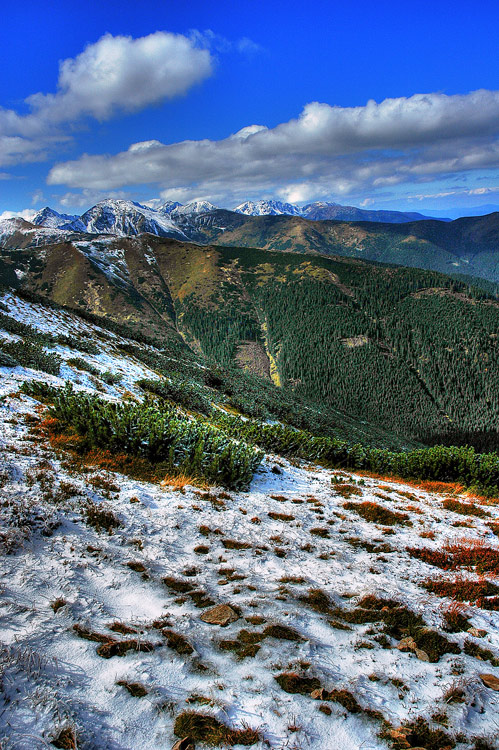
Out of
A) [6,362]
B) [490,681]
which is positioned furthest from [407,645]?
Result: [6,362]

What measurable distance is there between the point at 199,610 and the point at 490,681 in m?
5.01

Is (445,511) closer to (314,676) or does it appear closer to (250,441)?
(250,441)

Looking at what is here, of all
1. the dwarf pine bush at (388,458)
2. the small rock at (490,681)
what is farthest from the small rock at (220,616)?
the dwarf pine bush at (388,458)

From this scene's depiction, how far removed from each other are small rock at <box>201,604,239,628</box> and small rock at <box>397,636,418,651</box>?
3023 mm

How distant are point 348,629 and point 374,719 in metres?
2.02

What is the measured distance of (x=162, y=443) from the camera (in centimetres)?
1467

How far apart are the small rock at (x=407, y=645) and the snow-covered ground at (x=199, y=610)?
0.14m

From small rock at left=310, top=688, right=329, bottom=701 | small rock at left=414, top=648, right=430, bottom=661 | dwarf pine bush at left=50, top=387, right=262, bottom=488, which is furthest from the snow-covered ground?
dwarf pine bush at left=50, top=387, right=262, bottom=488

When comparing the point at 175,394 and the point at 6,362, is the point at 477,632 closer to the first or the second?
the point at 6,362

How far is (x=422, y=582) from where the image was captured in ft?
28.2

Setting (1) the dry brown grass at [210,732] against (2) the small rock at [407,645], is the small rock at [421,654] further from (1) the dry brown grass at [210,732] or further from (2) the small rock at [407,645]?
(1) the dry brown grass at [210,732]

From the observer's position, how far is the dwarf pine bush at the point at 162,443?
14.1 meters

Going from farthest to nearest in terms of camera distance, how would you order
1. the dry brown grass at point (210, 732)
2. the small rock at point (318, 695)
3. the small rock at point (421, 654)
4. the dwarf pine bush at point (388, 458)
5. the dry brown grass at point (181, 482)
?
the dwarf pine bush at point (388, 458) < the dry brown grass at point (181, 482) < the small rock at point (421, 654) < the small rock at point (318, 695) < the dry brown grass at point (210, 732)

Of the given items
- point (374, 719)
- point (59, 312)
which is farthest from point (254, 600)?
point (59, 312)
